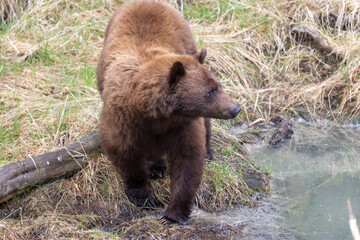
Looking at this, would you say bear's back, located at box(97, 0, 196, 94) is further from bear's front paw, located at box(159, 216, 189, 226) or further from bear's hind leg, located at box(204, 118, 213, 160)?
bear's front paw, located at box(159, 216, 189, 226)

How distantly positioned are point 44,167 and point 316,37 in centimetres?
538

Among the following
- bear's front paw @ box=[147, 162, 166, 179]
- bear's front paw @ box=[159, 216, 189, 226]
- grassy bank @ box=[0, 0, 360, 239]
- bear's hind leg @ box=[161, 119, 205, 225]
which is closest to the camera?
bear's hind leg @ box=[161, 119, 205, 225]

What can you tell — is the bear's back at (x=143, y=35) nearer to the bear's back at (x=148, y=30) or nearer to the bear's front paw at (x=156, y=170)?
the bear's back at (x=148, y=30)

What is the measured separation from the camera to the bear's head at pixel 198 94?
441cm

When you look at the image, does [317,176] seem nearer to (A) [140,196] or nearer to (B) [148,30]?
(A) [140,196]

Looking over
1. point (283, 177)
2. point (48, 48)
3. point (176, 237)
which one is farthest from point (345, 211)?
point (48, 48)

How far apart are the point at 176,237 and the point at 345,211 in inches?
71.4

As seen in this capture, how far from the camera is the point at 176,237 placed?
4.68 meters

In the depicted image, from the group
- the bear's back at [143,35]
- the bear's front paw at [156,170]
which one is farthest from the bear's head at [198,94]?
the bear's front paw at [156,170]

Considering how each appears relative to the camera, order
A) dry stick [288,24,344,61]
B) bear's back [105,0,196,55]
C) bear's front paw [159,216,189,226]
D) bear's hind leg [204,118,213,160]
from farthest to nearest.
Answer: dry stick [288,24,344,61], bear's hind leg [204,118,213,160], bear's back [105,0,196,55], bear's front paw [159,216,189,226]

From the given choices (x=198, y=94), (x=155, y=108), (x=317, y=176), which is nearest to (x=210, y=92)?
(x=198, y=94)

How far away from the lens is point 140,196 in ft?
17.2

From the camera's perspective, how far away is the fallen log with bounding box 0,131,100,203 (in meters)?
4.86

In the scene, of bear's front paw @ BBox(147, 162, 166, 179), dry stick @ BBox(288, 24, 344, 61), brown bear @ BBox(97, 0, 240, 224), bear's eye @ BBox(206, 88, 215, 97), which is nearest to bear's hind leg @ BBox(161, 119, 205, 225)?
brown bear @ BBox(97, 0, 240, 224)
